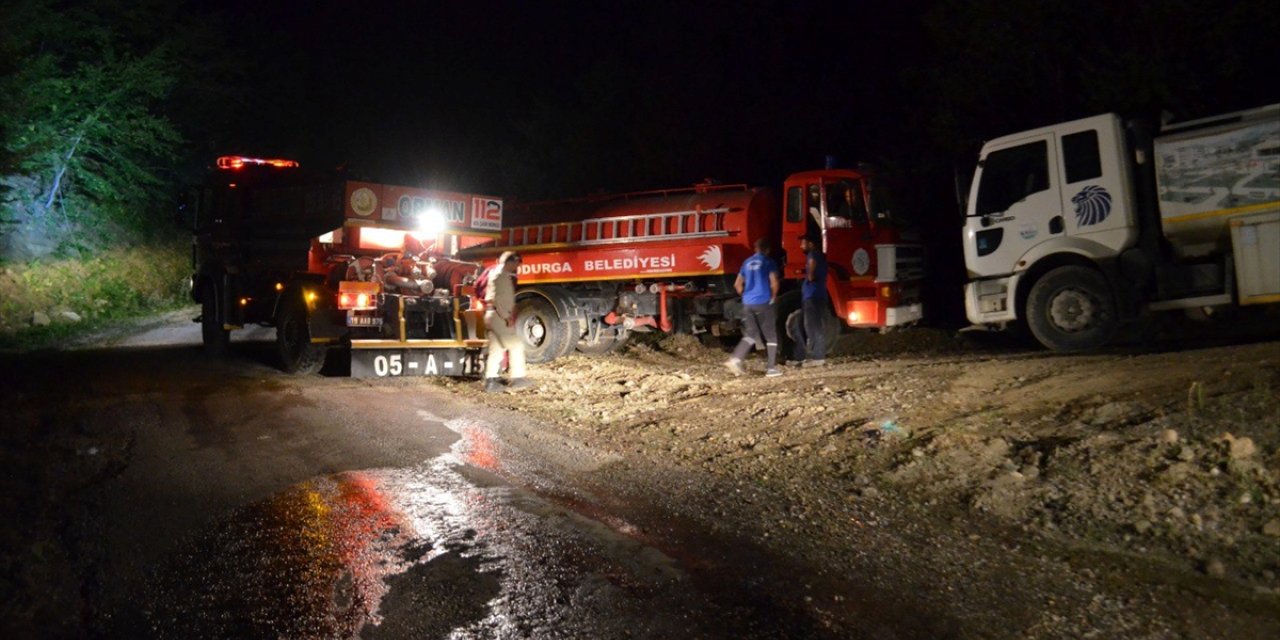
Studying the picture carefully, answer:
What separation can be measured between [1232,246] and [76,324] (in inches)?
905

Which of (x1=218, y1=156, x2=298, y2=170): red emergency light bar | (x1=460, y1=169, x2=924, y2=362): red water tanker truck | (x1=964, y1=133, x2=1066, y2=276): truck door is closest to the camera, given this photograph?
(x1=964, y1=133, x2=1066, y2=276): truck door

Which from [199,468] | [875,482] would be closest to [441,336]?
[199,468]

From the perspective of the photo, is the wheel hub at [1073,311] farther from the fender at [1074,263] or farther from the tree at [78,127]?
the tree at [78,127]

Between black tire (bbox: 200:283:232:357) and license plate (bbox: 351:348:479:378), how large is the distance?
4.57 meters

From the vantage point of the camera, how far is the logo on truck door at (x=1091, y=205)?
382 inches

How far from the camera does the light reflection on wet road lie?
13.1 ft

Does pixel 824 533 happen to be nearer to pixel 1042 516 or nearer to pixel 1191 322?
pixel 1042 516

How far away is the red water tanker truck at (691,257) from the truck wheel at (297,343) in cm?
296

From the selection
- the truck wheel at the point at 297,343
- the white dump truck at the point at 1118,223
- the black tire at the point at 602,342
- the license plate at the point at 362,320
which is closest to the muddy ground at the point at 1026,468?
the white dump truck at the point at 1118,223

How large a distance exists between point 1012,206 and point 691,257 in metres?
4.44

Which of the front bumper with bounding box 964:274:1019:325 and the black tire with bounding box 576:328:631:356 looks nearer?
the front bumper with bounding box 964:274:1019:325

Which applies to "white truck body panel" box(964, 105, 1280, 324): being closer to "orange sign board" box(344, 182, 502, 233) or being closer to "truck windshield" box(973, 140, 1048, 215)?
"truck windshield" box(973, 140, 1048, 215)

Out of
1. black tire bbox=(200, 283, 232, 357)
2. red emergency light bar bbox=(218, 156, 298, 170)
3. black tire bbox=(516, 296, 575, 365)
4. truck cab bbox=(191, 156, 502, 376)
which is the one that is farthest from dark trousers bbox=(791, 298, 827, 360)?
black tire bbox=(200, 283, 232, 357)

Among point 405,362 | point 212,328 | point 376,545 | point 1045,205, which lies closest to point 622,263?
point 405,362
